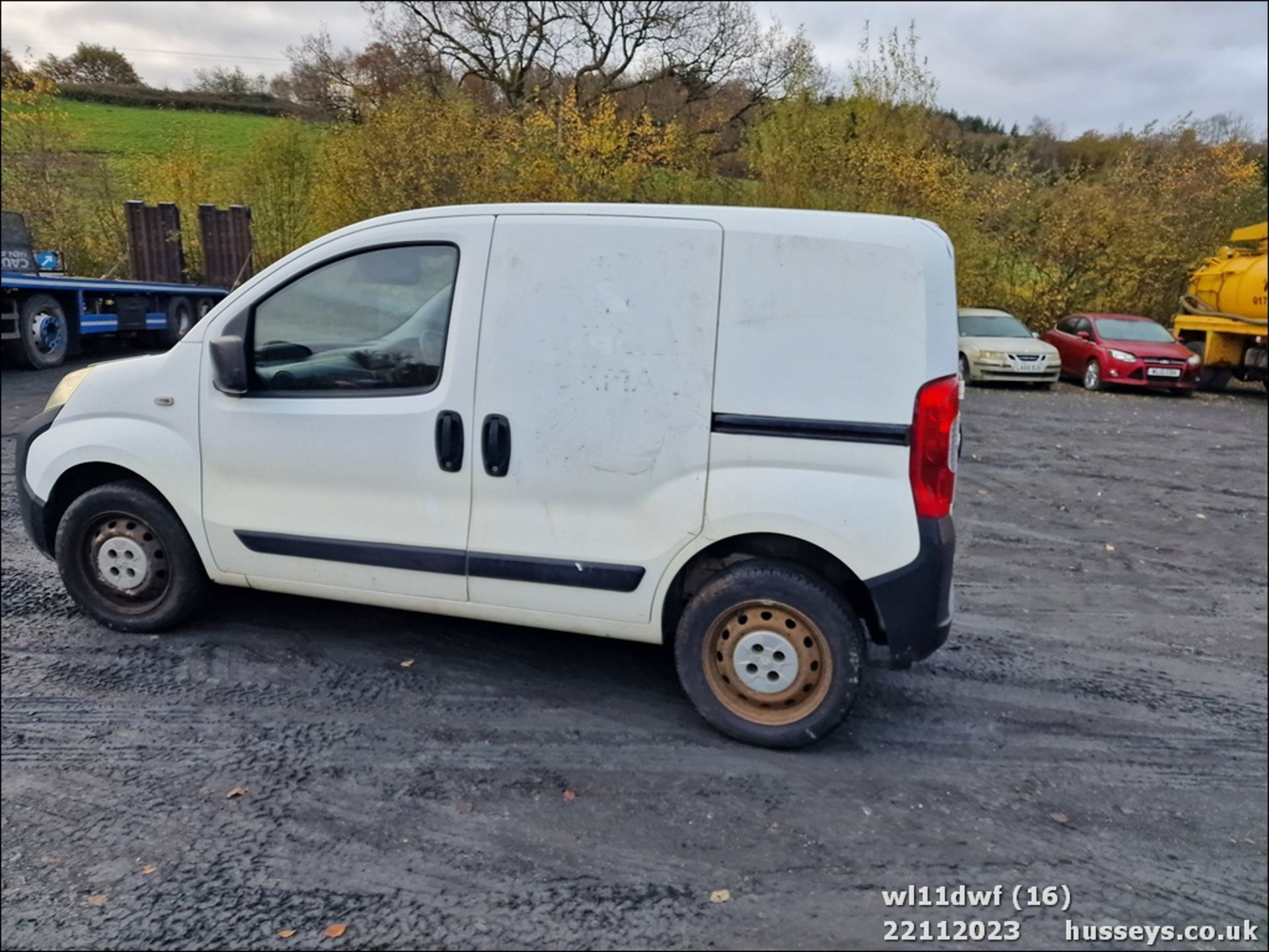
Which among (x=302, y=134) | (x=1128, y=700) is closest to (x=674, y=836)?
(x=1128, y=700)

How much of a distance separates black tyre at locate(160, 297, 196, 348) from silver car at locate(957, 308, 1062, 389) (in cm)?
1354

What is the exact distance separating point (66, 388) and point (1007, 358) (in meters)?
16.3

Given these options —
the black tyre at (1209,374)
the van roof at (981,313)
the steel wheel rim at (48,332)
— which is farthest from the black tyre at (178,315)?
the black tyre at (1209,374)

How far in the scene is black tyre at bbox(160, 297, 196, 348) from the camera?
13.6m

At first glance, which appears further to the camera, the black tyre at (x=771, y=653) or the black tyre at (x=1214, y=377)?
the black tyre at (x=1214, y=377)

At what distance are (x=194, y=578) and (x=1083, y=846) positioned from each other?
3861 millimetres

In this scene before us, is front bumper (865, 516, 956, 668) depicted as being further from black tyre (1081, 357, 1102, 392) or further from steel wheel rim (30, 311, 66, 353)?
black tyre (1081, 357, 1102, 392)

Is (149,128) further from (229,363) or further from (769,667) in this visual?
(769,667)

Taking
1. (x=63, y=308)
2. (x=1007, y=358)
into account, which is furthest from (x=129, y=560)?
(x=1007, y=358)

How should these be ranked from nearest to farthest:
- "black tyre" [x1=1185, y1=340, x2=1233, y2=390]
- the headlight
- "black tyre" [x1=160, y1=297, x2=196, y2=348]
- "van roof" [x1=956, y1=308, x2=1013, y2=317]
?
the headlight → "black tyre" [x1=160, y1=297, x2=196, y2=348] → "black tyre" [x1=1185, y1=340, x2=1233, y2=390] → "van roof" [x1=956, y1=308, x2=1013, y2=317]

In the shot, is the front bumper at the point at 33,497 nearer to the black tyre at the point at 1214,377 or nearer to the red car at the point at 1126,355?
the red car at the point at 1126,355

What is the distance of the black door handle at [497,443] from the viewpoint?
3.57m

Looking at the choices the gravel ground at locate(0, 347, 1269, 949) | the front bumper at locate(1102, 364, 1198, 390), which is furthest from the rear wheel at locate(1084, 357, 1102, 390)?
the gravel ground at locate(0, 347, 1269, 949)

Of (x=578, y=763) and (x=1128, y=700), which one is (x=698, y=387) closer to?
(x=578, y=763)
